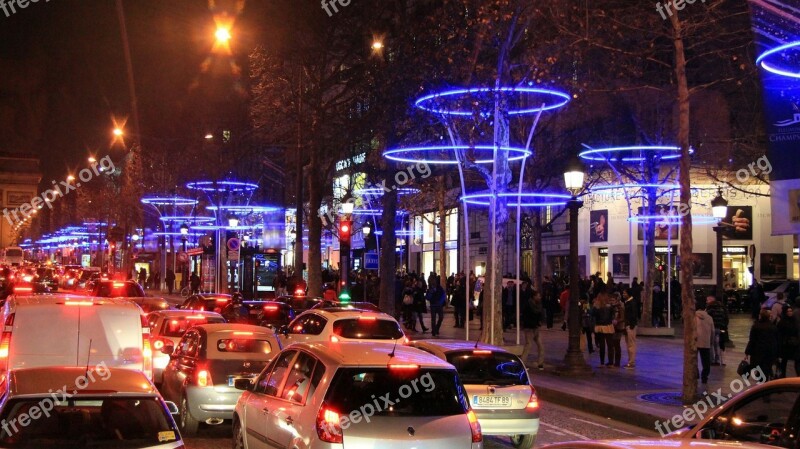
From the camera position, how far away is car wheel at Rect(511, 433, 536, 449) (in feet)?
38.7

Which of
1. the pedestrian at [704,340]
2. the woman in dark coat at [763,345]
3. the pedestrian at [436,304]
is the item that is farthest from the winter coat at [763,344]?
the pedestrian at [436,304]

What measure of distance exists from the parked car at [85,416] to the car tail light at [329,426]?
1179 mm

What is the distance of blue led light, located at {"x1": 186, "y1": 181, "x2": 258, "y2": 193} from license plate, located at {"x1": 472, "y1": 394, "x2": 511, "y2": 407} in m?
33.5

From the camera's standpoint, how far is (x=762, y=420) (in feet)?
22.5

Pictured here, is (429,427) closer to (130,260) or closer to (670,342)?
(670,342)

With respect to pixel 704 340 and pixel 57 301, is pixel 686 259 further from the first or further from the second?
pixel 57 301

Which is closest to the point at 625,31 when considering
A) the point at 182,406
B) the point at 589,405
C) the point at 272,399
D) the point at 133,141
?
the point at 589,405

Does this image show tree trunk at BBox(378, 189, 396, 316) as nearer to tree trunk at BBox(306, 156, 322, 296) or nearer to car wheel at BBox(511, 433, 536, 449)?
tree trunk at BBox(306, 156, 322, 296)

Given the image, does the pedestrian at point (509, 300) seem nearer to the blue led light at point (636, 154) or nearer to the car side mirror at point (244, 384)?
the blue led light at point (636, 154)

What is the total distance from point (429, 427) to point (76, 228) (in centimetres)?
10608

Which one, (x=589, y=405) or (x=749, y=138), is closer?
(x=589, y=405)

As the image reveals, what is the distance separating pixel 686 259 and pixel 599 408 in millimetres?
3073

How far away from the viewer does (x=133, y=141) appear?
6944cm

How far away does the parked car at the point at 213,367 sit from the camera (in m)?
12.2
